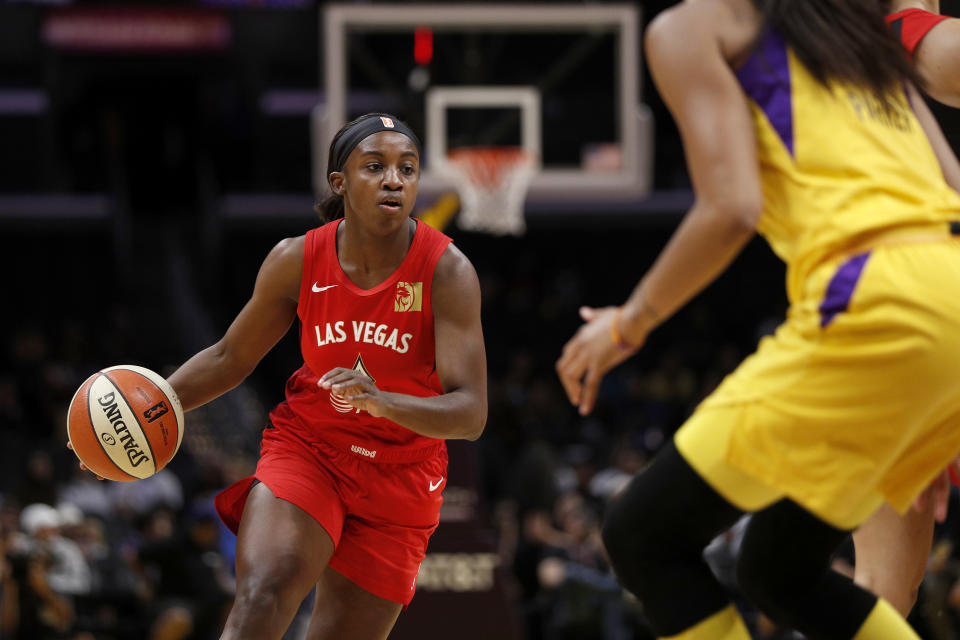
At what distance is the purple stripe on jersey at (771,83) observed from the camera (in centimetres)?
244

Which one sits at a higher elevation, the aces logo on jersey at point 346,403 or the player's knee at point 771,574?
the player's knee at point 771,574

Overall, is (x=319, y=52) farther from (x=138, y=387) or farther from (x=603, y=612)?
(x=138, y=387)

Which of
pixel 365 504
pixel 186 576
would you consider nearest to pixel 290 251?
pixel 365 504

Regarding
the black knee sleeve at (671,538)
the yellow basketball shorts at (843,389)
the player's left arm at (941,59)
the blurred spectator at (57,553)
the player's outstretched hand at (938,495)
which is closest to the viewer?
the yellow basketball shorts at (843,389)

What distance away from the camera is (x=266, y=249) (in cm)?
2108

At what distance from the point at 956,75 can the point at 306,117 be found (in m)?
18.8

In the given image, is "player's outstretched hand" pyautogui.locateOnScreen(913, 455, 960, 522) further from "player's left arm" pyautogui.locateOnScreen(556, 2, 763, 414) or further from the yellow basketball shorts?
"player's left arm" pyautogui.locateOnScreen(556, 2, 763, 414)

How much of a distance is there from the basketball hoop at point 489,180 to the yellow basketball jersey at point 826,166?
334 inches

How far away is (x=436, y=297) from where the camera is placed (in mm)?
3555

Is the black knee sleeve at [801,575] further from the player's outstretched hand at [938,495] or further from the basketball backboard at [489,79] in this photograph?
the basketball backboard at [489,79]

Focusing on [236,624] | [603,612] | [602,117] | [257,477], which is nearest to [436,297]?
[257,477]

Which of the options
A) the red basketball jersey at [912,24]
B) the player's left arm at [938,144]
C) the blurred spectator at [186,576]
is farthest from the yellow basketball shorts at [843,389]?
the blurred spectator at [186,576]

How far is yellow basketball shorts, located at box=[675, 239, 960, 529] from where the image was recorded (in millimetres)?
2316

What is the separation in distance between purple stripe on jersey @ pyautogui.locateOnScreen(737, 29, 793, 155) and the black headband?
1.40 m
